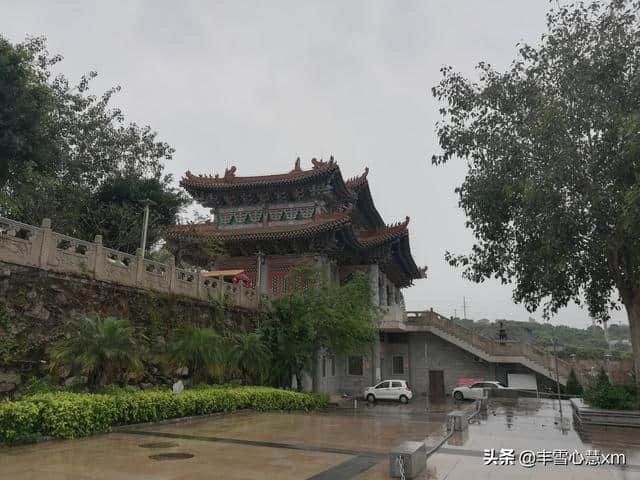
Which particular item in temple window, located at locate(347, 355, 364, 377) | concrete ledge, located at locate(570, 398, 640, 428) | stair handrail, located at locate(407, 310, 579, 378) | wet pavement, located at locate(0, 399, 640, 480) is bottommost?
wet pavement, located at locate(0, 399, 640, 480)

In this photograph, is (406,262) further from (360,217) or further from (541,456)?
(541,456)

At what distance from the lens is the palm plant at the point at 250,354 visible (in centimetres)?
1908

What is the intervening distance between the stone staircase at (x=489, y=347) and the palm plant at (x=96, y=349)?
66.4 ft

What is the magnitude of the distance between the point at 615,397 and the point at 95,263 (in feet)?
52.2

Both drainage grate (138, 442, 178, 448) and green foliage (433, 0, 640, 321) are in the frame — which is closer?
drainage grate (138, 442, 178, 448)

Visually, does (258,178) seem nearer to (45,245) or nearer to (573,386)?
(45,245)

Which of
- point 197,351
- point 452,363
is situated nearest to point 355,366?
point 452,363

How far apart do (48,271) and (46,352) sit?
2131 millimetres

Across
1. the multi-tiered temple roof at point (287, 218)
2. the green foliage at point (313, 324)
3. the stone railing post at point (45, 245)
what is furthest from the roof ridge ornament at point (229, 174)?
the stone railing post at point (45, 245)

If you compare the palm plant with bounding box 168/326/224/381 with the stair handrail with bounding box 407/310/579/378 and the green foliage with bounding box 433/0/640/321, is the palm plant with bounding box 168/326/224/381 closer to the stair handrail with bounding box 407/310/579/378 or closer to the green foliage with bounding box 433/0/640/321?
the green foliage with bounding box 433/0/640/321

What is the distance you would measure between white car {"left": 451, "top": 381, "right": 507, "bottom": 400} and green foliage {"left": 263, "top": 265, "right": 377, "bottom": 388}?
8.61m

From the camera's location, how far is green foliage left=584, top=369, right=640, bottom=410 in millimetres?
14977

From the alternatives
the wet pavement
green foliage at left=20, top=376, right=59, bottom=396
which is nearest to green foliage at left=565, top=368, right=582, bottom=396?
the wet pavement

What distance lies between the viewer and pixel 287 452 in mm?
9328
